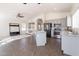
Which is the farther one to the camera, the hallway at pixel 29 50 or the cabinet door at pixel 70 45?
the hallway at pixel 29 50

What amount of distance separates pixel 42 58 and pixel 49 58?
26 cm

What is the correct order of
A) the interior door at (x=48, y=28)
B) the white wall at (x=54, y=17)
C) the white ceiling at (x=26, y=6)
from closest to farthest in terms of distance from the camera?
the white ceiling at (x=26, y=6), the white wall at (x=54, y=17), the interior door at (x=48, y=28)

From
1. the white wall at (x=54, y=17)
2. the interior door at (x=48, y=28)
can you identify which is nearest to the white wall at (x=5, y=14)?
the interior door at (x=48, y=28)

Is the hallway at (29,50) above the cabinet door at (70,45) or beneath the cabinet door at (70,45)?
beneath

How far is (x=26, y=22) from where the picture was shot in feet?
51.4

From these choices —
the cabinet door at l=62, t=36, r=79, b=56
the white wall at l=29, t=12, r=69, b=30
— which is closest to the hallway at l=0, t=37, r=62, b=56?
the cabinet door at l=62, t=36, r=79, b=56

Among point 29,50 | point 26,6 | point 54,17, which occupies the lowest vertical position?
point 29,50

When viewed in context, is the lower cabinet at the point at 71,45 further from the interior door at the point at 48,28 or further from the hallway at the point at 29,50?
the interior door at the point at 48,28

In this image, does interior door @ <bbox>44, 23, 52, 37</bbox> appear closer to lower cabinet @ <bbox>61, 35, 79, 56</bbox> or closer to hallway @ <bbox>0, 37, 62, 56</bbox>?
hallway @ <bbox>0, 37, 62, 56</bbox>

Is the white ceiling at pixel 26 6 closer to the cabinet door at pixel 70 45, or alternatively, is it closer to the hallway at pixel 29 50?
the hallway at pixel 29 50

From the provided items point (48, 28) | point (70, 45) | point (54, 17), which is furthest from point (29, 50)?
point (54, 17)

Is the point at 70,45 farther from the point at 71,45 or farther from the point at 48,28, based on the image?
the point at 48,28

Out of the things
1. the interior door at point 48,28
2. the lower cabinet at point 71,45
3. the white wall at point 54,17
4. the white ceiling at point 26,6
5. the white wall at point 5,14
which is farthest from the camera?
the interior door at point 48,28

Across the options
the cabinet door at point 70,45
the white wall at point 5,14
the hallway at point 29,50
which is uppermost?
the white wall at point 5,14
